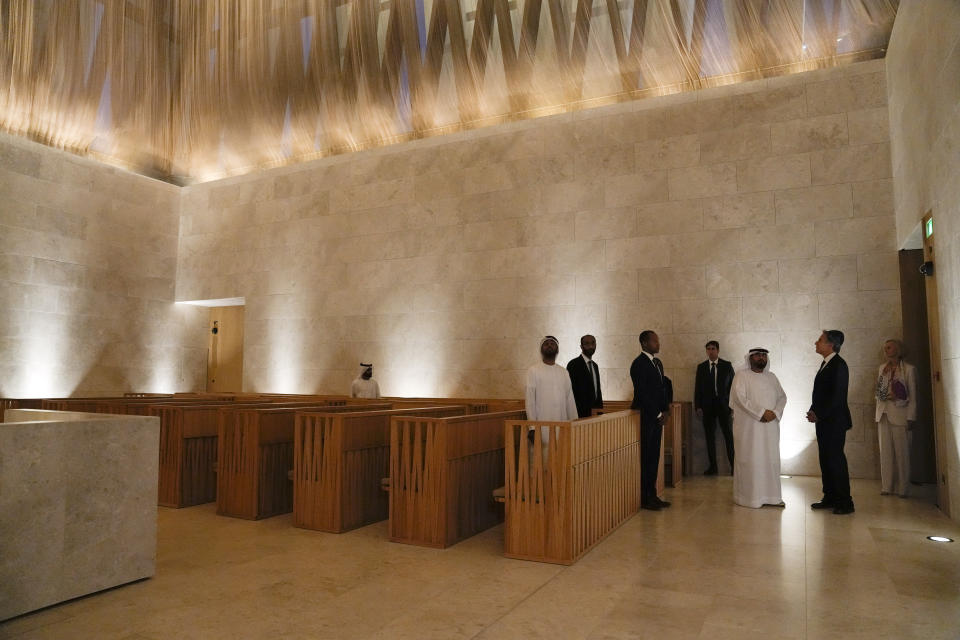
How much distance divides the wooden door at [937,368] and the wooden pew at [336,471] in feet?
14.3

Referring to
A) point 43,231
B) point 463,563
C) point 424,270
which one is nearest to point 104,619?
point 463,563

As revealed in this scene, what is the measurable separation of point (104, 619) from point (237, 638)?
29.6 inches

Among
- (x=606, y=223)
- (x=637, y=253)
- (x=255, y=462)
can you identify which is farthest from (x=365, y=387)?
(x=637, y=253)

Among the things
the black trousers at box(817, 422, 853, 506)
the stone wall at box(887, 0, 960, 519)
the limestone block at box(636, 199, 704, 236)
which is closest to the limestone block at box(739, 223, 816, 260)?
the limestone block at box(636, 199, 704, 236)

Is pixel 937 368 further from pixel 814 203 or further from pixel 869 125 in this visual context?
pixel 869 125

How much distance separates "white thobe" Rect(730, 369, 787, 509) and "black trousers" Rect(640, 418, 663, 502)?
0.74 metres

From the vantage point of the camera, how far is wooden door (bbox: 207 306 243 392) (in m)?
13.3

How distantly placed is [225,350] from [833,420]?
1138 centimetres

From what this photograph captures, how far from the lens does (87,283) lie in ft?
36.0

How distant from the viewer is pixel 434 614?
128 inches

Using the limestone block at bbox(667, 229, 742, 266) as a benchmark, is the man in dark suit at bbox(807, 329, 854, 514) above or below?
below

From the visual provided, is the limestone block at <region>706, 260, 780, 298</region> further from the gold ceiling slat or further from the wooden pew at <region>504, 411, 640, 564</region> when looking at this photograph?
the wooden pew at <region>504, 411, 640, 564</region>

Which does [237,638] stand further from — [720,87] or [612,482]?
[720,87]

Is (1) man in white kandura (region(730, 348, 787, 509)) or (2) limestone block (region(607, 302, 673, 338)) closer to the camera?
(1) man in white kandura (region(730, 348, 787, 509))
